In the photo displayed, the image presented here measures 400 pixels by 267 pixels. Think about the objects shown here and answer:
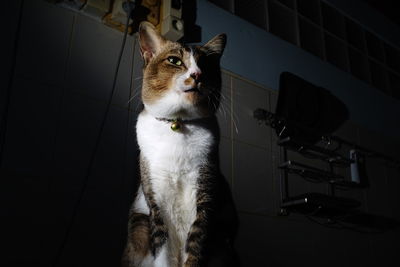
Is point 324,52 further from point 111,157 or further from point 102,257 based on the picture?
point 102,257

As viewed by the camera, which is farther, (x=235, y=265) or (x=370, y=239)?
(x=370, y=239)

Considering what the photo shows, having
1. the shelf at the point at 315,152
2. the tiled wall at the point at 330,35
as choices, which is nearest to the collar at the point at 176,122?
the shelf at the point at 315,152

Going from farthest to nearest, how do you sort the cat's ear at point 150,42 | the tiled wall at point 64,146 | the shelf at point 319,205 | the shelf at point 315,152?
the shelf at point 315,152
the shelf at point 319,205
the cat's ear at point 150,42
the tiled wall at point 64,146

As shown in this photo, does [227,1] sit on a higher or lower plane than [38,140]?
higher

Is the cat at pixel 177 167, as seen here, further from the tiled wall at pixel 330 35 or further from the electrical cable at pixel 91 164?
the tiled wall at pixel 330 35

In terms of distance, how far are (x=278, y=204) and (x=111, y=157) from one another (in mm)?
741

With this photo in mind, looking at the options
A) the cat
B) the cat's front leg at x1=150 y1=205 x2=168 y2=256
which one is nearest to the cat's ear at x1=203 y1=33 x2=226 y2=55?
the cat

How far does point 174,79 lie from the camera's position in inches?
42.4

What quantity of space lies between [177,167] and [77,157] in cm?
29

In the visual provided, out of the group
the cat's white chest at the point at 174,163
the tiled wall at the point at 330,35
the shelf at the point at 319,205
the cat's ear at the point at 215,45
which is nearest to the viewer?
the cat's white chest at the point at 174,163

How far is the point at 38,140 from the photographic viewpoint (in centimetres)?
97

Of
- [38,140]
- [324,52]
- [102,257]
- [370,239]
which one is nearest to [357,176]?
[370,239]

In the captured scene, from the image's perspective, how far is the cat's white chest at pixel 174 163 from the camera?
1034 millimetres

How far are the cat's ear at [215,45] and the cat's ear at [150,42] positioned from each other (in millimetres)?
177
